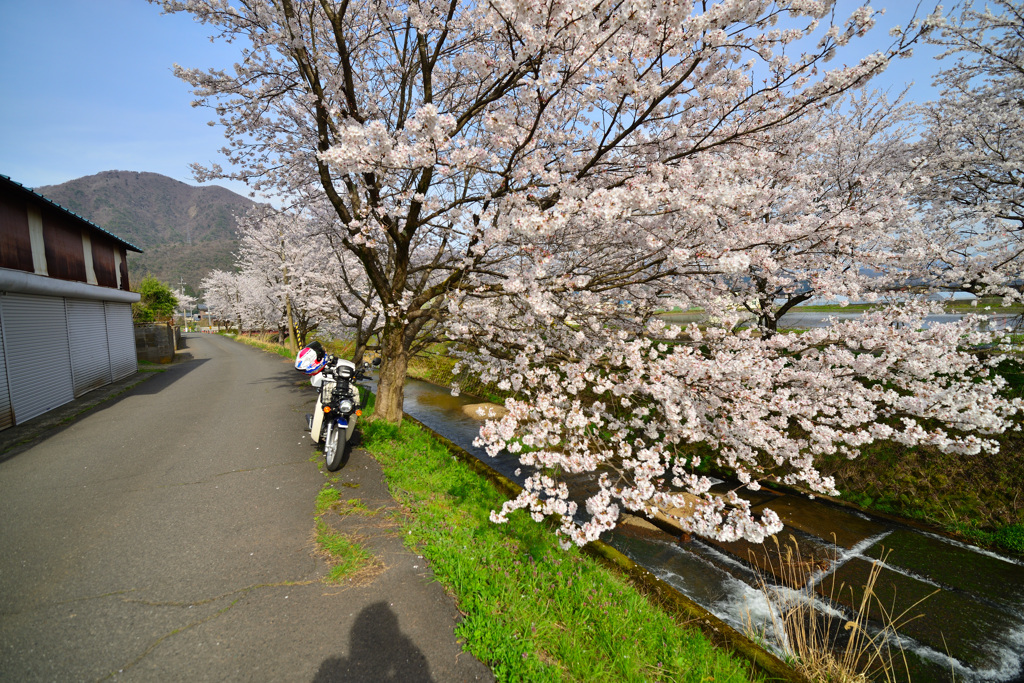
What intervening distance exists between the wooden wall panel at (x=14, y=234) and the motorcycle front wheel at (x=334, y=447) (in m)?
10.3

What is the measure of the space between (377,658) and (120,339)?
19942 millimetres

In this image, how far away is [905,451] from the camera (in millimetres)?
7703

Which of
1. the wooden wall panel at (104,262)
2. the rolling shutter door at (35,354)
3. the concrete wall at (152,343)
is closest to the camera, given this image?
the rolling shutter door at (35,354)

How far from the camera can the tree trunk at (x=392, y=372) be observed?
26.4ft

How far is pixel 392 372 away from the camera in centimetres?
834

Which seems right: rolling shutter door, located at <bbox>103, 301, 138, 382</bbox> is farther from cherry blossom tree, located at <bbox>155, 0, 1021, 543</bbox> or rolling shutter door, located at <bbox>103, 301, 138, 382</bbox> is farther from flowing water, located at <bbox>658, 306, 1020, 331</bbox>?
flowing water, located at <bbox>658, 306, 1020, 331</bbox>

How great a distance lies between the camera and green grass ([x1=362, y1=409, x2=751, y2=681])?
315 centimetres

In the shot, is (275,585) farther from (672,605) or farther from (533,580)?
(672,605)

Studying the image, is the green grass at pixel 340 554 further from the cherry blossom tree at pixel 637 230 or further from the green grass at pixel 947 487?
the green grass at pixel 947 487

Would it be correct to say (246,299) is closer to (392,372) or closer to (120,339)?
(120,339)

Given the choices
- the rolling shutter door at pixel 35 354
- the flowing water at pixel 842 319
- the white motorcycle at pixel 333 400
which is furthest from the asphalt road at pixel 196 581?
the flowing water at pixel 842 319

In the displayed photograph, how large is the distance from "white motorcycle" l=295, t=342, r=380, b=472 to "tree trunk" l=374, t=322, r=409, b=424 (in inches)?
45.2

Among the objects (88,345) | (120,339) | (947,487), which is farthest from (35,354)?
(947,487)

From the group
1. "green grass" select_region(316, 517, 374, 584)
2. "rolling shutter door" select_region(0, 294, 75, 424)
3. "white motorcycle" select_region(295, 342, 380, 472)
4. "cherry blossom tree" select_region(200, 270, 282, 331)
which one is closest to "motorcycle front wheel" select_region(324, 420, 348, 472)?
"white motorcycle" select_region(295, 342, 380, 472)
